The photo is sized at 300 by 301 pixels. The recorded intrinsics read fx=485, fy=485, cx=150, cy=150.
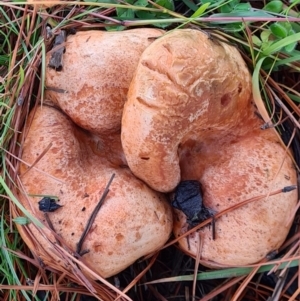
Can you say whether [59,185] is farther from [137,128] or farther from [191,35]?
[191,35]

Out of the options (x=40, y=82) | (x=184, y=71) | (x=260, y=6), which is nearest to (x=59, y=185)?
(x=40, y=82)

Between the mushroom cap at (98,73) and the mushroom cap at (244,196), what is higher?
the mushroom cap at (98,73)

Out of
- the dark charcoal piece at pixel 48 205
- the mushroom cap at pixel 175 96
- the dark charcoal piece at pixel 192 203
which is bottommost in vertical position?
the dark charcoal piece at pixel 192 203

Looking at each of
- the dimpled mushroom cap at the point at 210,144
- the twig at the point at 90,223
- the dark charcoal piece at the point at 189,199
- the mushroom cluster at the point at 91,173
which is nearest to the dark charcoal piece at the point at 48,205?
the mushroom cluster at the point at 91,173

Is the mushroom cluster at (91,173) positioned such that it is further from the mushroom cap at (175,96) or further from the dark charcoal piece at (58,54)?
the mushroom cap at (175,96)

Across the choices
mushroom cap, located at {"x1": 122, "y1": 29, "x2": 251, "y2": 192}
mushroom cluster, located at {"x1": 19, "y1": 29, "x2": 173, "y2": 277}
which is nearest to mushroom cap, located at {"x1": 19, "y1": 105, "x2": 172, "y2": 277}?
mushroom cluster, located at {"x1": 19, "y1": 29, "x2": 173, "y2": 277}

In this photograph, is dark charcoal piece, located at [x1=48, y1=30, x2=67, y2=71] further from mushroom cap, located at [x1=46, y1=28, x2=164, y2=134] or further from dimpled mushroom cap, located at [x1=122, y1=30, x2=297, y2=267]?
dimpled mushroom cap, located at [x1=122, y1=30, x2=297, y2=267]
